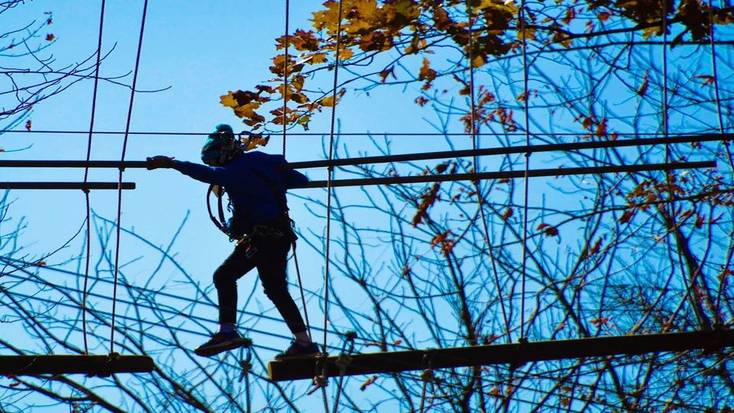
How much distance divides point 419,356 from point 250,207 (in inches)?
42.5

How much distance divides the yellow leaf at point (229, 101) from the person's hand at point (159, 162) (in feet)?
7.34

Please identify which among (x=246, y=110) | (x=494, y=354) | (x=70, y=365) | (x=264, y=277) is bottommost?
(x=494, y=354)

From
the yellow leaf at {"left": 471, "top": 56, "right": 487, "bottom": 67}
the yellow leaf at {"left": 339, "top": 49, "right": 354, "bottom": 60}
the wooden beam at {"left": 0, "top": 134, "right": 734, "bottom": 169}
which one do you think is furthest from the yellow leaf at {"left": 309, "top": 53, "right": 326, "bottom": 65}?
the wooden beam at {"left": 0, "top": 134, "right": 734, "bottom": 169}

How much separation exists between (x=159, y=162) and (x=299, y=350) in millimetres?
1092

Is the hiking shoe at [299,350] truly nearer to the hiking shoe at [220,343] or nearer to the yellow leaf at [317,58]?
the hiking shoe at [220,343]

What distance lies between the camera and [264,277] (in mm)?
5910

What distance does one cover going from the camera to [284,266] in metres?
5.96

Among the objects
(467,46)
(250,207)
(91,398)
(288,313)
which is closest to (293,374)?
(288,313)

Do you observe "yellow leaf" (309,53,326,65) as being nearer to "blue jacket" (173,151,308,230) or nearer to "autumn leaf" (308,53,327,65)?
"autumn leaf" (308,53,327,65)

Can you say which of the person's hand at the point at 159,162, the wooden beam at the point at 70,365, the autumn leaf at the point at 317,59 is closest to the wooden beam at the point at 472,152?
the person's hand at the point at 159,162

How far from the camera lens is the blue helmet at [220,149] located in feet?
19.4

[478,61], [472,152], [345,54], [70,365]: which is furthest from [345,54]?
[70,365]

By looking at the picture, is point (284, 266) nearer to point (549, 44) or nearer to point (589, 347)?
point (589, 347)

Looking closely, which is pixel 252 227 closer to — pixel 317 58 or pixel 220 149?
pixel 220 149
